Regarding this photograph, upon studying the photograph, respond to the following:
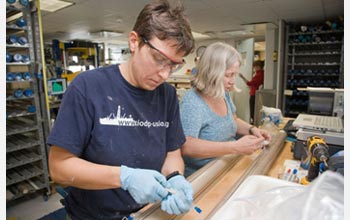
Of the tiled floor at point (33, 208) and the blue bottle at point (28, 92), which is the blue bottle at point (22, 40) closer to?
the blue bottle at point (28, 92)

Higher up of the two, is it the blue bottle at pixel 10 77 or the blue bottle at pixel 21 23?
the blue bottle at pixel 21 23

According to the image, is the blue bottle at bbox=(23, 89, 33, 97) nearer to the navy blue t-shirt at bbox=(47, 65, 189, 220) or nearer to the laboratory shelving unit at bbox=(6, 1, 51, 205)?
the laboratory shelving unit at bbox=(6, 1, 51, 205)

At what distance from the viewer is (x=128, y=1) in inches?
152

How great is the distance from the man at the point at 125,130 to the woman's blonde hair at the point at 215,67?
1.77 ft

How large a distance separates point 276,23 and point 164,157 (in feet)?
17.6

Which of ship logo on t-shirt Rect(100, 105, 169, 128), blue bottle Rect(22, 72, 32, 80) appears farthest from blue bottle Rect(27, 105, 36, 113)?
ship logo on t-shirt Rect(100, 105, 169, 128)

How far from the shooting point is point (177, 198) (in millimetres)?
832

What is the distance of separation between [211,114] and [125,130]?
728 mm

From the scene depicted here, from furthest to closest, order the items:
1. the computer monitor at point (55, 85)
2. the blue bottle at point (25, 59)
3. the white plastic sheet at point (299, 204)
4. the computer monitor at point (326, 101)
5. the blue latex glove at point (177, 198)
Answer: the computer monitor at point (55, 85)
the blue bottle at point (25, 59)
the computer monitor at point (326, 101)
the blue latex glove at point (177, 198)
the white plastic sheet at point (299, 204)

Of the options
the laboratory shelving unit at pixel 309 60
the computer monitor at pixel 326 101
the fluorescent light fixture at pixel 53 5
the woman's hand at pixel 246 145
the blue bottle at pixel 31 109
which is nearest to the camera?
the woman's hand at pixel 246 145

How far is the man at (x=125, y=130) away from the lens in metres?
0.88

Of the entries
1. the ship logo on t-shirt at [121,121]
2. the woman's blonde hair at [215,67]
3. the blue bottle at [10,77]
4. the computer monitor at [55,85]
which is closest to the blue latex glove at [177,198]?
the ship logo on t-shirt at [121,121]
